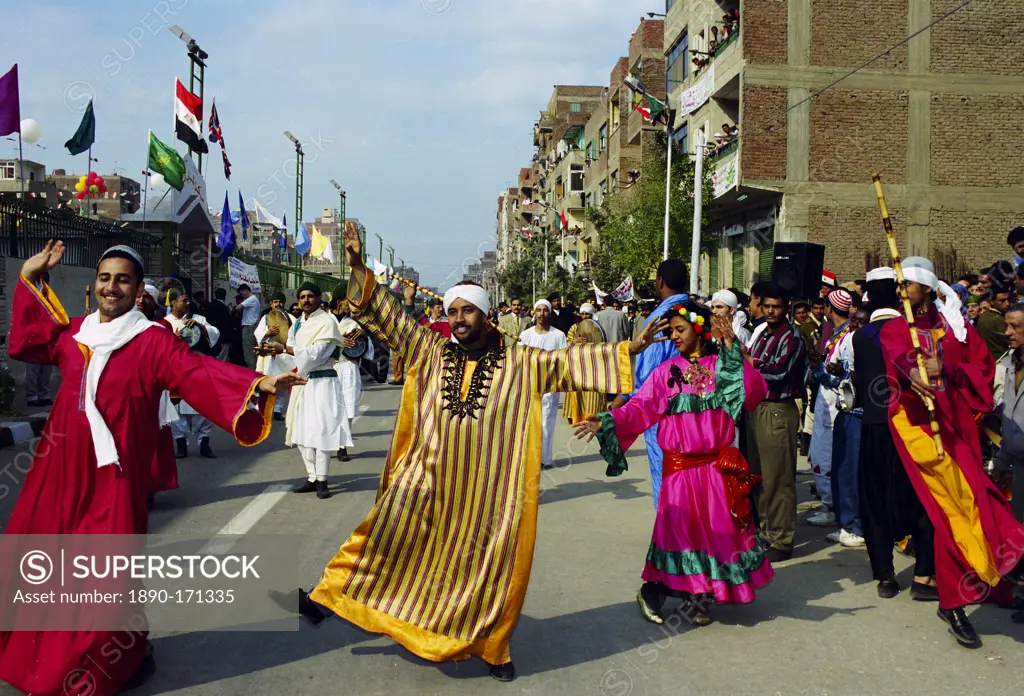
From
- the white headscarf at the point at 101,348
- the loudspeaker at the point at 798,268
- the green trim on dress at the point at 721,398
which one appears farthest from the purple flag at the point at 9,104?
the green trim on dress at the point at 721,398

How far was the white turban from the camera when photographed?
186 inches

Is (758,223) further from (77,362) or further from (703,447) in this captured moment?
(77,362)

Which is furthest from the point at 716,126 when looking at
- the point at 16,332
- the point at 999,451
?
the point at 16,332

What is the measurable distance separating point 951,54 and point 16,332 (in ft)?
89.9

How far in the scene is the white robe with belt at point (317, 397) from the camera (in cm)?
874

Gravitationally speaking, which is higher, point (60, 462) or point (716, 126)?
point (716, 126)

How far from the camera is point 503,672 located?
433 cm

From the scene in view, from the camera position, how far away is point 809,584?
19.8 feet

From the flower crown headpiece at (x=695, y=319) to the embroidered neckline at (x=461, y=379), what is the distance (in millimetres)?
1162

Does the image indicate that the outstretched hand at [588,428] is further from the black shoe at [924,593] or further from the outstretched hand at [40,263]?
the outstretched hand at [40,263]

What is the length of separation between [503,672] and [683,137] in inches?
1215

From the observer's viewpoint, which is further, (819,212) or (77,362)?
(819,212)

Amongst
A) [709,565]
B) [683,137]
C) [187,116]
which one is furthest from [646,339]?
[683,137]

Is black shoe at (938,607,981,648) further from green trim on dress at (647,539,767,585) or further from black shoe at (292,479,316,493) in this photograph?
black shoe at (292,479,316,493)
